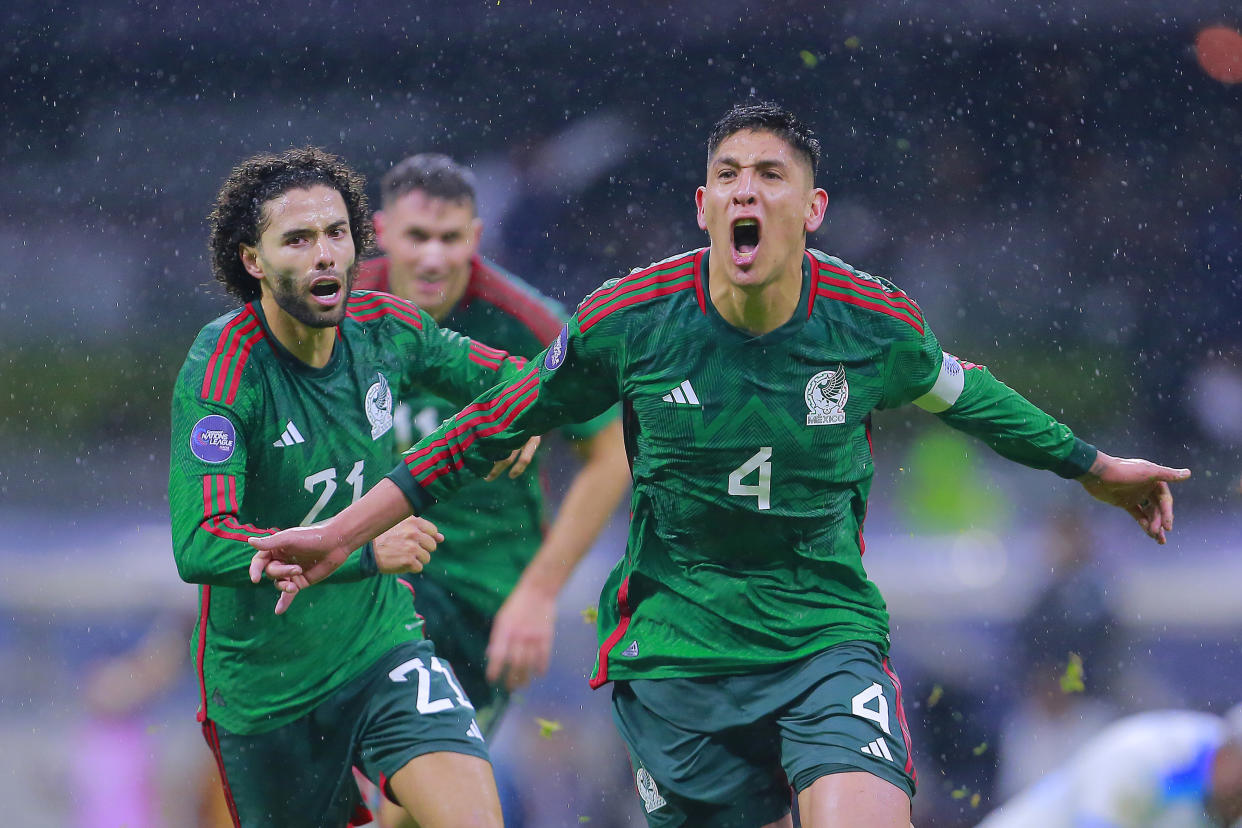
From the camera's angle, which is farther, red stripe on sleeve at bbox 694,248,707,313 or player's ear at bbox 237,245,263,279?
player's ear at bbox 237,245,263,279

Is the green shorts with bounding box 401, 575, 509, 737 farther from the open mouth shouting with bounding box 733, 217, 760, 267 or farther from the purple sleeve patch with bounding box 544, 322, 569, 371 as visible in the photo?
the open mouth shouting with bounding box 733, 217, 760, 267

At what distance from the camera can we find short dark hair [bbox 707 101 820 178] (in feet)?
10.9

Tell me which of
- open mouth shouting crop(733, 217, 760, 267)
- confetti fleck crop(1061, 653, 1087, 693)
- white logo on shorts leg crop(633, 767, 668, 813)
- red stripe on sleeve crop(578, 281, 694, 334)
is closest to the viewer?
open mouth shouting crop(733, 217, 760, 267)

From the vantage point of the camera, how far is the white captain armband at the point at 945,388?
343 cm

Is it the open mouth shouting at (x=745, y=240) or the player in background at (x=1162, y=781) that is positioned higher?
the open mouth shouting at (x=745, y=240)

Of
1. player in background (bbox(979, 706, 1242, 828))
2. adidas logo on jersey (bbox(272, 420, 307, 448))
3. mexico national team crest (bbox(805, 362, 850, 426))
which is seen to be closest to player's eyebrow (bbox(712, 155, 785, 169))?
mexico national team crest (bbox(805, 362, 850, 426))

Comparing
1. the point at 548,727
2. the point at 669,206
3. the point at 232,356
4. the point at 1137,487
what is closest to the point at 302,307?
the point at 232,356

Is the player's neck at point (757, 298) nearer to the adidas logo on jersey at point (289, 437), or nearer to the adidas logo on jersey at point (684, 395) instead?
the adidas logo on jersey at point (684, 395)

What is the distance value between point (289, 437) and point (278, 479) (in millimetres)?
111

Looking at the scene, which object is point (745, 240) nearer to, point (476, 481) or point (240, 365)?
point (240, 365)

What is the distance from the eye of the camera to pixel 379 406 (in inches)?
153

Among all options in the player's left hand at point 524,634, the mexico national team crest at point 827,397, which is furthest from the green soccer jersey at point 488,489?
the mexico national team crest at point 827,397

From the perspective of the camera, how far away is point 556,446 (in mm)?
9016

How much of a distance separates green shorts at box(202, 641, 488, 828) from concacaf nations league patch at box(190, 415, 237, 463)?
0.68m
